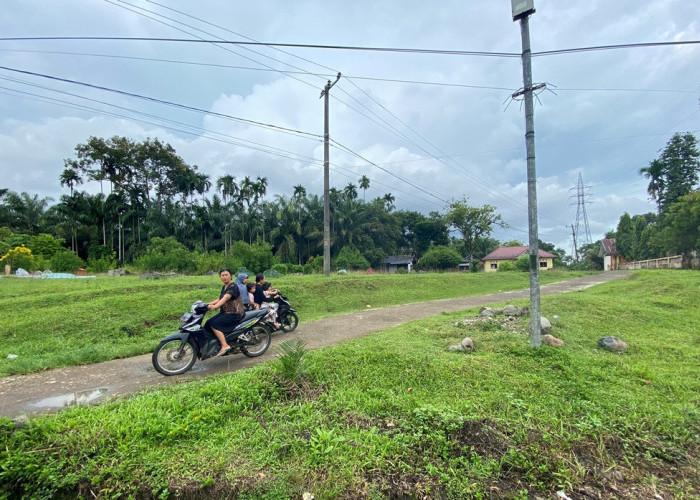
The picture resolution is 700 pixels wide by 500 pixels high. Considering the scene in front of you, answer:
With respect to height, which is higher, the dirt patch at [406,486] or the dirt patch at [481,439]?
the dirt patch at [481,439]

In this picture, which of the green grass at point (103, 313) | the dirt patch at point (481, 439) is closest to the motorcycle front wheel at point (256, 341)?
the green grass at point (103, 313)

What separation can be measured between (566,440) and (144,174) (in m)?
44.9

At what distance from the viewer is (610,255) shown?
5328cm

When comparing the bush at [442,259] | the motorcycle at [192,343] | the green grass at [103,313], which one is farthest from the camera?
the bush at [442,259]

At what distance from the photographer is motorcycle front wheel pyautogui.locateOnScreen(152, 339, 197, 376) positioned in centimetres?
488

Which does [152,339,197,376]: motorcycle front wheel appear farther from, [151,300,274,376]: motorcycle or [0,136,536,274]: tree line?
[0,136,536,274]: tree line

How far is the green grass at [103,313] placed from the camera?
602 cm

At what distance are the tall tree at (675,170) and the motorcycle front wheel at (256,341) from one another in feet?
174

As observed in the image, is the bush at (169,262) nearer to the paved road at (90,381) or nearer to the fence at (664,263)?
the paved road at (90,381)

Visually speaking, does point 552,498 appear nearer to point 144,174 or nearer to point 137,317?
point 137,317

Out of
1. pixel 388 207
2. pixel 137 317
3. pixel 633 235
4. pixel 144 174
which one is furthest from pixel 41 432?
pixel 633 235

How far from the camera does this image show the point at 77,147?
114 ft

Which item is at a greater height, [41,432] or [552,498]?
[41,432]

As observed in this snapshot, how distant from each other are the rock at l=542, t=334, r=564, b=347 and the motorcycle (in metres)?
5.06
